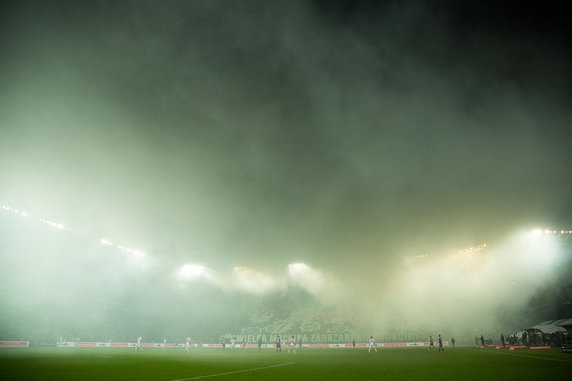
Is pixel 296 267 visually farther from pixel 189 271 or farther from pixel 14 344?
pixel 14 344

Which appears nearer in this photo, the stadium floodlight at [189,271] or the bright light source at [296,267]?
the stadium floodlight at [189,271]

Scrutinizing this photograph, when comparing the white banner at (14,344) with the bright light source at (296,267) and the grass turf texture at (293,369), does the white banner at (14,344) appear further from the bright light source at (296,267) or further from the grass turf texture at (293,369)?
the bright light source at (296,267)

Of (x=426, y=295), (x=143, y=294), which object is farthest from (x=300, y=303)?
(x=143, y=294)

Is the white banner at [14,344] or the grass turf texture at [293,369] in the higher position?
the grass turf texture at [293,369]

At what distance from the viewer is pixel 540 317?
52.4m

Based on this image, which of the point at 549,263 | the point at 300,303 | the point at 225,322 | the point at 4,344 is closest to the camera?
the point at 4,344

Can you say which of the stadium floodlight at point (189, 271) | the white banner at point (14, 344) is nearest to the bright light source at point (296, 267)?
the stadium floodlight at point (189, 271)

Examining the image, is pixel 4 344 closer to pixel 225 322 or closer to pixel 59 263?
pixel 59 263

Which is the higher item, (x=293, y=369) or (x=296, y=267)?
(x=296, y=267)

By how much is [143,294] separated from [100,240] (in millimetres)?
17510

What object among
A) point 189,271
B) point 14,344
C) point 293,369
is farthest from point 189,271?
point 293,369

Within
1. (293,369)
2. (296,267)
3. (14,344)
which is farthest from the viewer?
(296,267)

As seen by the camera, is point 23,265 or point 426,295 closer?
point 23,265

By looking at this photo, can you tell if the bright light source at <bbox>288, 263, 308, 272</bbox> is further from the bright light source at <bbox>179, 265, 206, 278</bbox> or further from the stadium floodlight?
the bright light source at <bbox>179, 265, 206, 278</bbox>
